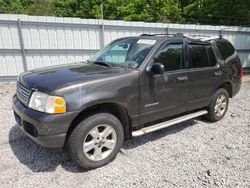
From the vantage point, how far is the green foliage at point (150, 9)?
54.0 feet

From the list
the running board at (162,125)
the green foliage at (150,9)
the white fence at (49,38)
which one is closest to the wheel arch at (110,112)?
the running board at (162,125)

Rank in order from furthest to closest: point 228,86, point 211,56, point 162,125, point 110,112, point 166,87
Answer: point 228,86 → point 211,56 → point 162,125 → point 166,87 → point 110,112

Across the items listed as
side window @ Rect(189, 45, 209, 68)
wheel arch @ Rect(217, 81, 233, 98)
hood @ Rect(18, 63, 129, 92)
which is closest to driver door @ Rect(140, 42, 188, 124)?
side window @ Rect(189, 45, 209, 68)

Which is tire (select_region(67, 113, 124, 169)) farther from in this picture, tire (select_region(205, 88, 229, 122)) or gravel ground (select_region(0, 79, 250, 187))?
tire (select_region(205, 88, 229, 122))

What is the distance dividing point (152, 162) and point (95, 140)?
939 mm

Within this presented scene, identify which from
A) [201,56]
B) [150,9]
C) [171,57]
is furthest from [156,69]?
[150,9]

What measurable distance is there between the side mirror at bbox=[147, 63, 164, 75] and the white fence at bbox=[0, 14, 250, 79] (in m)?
5.75

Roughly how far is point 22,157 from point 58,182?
0.90 meters

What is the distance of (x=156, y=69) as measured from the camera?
339cm

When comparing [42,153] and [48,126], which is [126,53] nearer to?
[48,126]

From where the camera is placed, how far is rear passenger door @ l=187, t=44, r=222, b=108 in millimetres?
4188

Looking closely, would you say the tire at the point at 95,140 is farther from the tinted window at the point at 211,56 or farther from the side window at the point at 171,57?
the tinted window at the point at 211,56

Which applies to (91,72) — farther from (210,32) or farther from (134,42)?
(210,32)

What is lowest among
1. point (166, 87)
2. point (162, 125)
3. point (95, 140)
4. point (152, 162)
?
point (152, 162)
